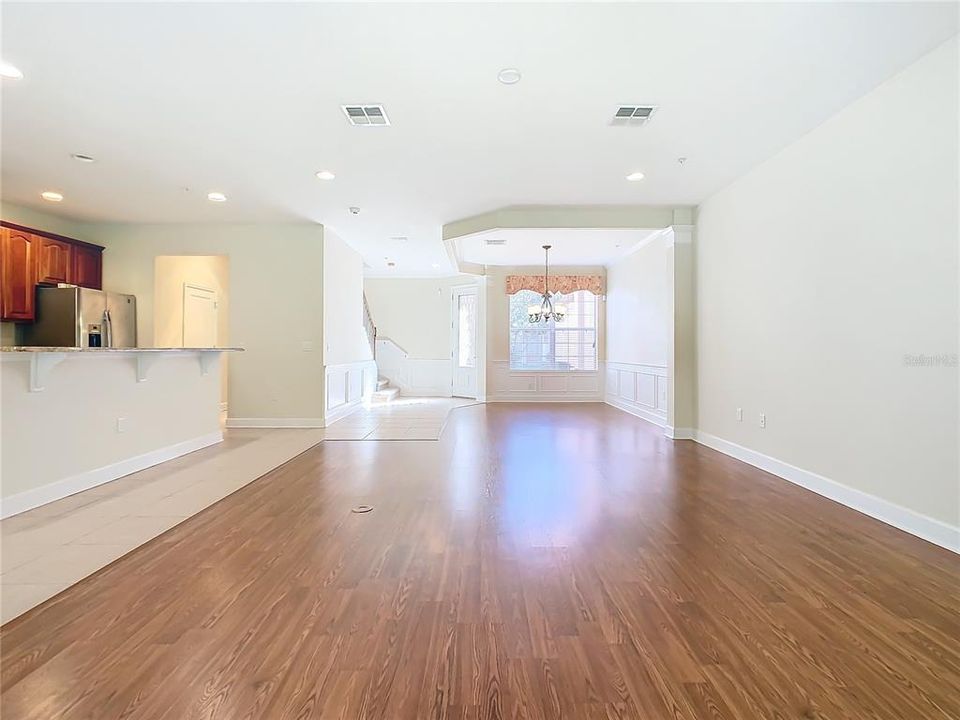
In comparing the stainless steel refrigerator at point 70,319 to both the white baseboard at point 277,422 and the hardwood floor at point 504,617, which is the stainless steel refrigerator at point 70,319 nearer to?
the white baseboard at point 277,422

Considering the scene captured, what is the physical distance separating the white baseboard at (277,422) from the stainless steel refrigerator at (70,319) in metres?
1.81

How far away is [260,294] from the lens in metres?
7.26

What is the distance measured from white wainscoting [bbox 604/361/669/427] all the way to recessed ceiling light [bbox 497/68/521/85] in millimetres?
4578

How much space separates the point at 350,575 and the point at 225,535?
99 cm

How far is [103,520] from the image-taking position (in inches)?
126

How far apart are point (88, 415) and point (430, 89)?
3473 millimetres

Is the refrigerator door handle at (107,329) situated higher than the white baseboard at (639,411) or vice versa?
the refrigerator door handle at (107,329)

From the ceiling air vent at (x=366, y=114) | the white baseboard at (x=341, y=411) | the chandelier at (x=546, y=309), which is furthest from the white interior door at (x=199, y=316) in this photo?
the chandelier at (x=546, y=309)

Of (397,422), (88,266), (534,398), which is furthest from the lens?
(534,398)

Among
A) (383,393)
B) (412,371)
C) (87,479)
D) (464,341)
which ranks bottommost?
(87,479)

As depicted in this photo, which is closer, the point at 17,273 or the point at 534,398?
the point at 17,273

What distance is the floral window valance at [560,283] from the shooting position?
10562 mm

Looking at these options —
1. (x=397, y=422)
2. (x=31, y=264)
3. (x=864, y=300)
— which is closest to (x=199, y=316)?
(x=31, y=264)

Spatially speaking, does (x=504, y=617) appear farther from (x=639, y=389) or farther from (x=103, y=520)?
(x=639, y=389)
